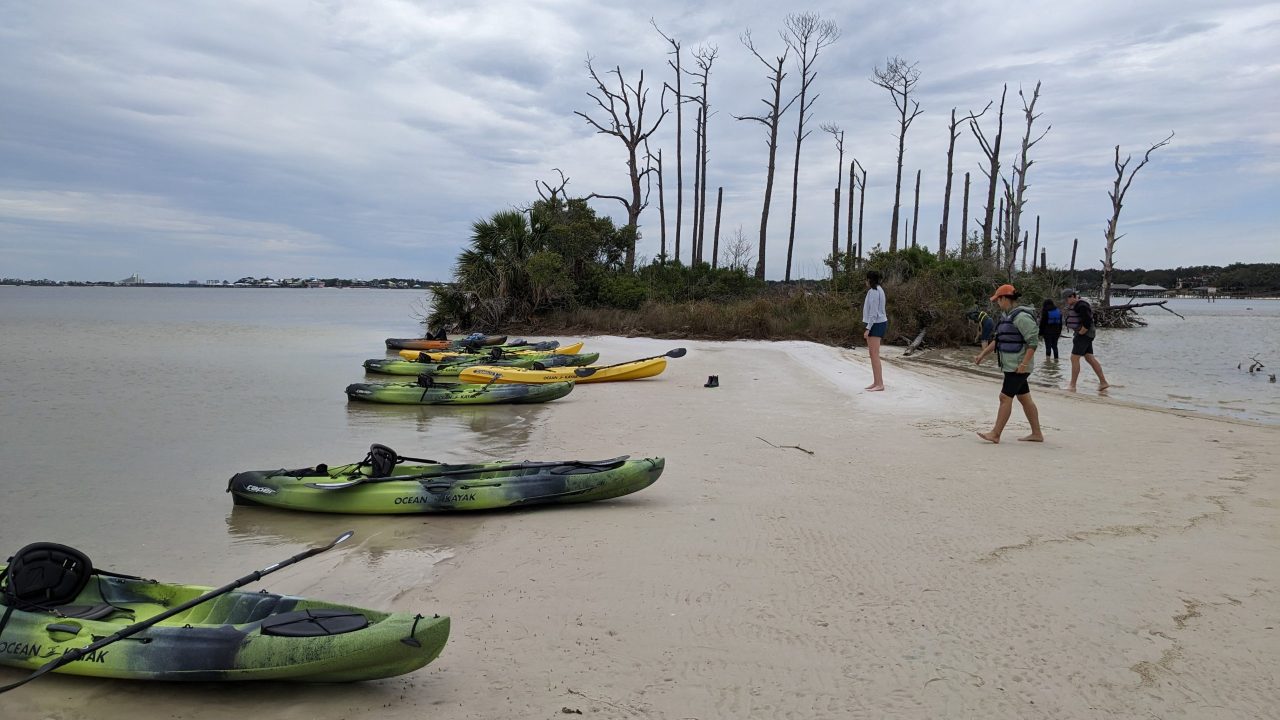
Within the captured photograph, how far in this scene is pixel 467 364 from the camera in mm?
16500

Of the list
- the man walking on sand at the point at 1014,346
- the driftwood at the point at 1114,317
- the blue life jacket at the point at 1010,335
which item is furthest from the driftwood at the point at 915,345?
the driftwood at the point at 1114,317

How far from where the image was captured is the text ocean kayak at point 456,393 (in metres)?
12.8

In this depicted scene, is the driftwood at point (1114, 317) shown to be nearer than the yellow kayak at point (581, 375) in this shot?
No

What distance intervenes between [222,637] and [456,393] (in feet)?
32.1

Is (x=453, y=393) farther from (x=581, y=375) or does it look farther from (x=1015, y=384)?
(x=1015, y=384)

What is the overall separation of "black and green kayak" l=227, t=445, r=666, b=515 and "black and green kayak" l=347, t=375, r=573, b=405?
20.5 ft

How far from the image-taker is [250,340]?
28078 millimetres

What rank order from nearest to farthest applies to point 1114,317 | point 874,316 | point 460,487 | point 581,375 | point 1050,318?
point 460,487, point 874,316, point 1050,318, point 581,375, point 1114,317

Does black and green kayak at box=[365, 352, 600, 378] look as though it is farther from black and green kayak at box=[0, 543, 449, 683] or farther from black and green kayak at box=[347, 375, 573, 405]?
black and green kayak at box=[0, 543, 449, 683]

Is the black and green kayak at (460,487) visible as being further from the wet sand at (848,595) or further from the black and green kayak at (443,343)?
the black and green kayak at (443,343)

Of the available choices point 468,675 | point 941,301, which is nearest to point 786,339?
point 941,301

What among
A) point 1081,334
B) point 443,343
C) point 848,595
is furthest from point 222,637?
point 443,343

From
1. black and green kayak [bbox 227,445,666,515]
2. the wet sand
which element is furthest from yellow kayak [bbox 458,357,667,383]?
black and green kayak [bbox 227,445,666,515]

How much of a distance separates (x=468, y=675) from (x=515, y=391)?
954cm
